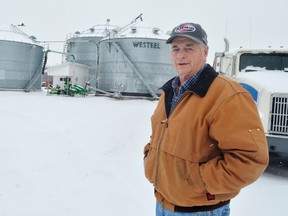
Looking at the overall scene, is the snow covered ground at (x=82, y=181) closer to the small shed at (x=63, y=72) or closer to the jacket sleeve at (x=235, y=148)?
the jacket sleeve at (x=235, y=148)

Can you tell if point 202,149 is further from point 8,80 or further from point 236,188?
point 8,80

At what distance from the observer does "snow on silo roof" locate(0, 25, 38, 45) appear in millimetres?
34312

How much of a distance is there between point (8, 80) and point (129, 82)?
45.2ft

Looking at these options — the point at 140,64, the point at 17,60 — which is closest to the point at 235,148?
the point at 140,64

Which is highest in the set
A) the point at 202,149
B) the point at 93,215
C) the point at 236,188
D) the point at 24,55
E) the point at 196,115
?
the point at 24,55

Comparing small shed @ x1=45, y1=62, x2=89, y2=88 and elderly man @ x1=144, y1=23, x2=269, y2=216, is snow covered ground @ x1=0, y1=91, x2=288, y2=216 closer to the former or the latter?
elderly man @ x1=144, y1=23, x2=269, y2=216

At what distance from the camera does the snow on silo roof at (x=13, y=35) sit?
34.3 m

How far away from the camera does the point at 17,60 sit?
34406mm

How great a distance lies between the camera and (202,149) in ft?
6.45

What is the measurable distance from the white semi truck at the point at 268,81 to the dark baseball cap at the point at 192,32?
4.64m

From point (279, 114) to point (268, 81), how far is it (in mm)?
880

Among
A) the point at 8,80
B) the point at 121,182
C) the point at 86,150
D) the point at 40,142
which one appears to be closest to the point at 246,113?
the point at 121,182

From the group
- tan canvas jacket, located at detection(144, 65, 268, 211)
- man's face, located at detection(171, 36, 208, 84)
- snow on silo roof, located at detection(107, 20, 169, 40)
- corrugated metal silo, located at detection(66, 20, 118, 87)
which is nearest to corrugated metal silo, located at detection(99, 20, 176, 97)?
snow on silo roof, located at detection(107, 20, 169, 40)

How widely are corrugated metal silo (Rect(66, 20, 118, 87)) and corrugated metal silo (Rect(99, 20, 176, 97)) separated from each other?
300 inches
